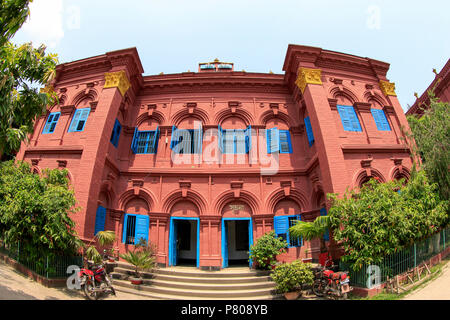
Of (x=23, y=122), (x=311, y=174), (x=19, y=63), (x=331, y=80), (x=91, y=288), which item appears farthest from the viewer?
(x=331, y=80)

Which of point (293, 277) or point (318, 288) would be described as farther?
point (318, 288)

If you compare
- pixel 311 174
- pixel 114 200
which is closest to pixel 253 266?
pixel 311 174

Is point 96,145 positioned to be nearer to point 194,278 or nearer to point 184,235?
point 194,278

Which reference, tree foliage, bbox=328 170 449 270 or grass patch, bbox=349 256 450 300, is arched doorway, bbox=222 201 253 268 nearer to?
tree foliage, bbox=328 170 449 270

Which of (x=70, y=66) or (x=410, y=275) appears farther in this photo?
(x=70, y=66)

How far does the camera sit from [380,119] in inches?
535

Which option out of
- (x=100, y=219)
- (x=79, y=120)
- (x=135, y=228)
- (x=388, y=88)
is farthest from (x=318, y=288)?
(x=79, y=120)

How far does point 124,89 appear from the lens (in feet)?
44.5

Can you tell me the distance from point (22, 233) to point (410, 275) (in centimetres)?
1338

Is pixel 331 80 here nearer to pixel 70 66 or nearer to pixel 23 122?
pixel 23 122

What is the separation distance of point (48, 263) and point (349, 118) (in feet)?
50.1

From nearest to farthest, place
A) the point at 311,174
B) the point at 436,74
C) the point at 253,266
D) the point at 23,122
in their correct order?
the point at 23,122
the point at 253,266
the point at 311,174
the point at 436,74

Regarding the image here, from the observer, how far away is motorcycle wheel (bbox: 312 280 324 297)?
8.64m

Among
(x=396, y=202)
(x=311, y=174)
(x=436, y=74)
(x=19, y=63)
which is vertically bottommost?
(x=396, y=202)
